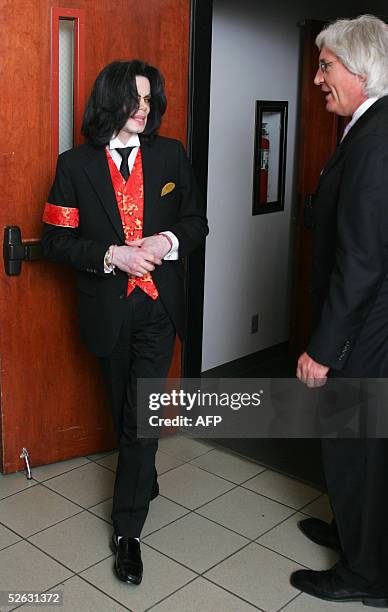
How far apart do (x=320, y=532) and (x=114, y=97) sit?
1668mm

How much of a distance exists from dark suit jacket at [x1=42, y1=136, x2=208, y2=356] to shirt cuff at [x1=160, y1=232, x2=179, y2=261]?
0.02m

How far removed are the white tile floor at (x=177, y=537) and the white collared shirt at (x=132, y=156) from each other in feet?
3.35

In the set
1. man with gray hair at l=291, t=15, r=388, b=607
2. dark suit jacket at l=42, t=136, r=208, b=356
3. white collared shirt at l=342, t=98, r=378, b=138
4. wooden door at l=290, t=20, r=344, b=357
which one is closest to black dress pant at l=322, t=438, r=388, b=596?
man with gray hair at l=291, t=15, r=388, b=607

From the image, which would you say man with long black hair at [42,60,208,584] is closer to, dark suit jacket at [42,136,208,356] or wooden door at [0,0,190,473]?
dark suit jacket at [42,136,208,356]

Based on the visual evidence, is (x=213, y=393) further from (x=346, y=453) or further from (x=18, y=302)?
(x=346, y=453)

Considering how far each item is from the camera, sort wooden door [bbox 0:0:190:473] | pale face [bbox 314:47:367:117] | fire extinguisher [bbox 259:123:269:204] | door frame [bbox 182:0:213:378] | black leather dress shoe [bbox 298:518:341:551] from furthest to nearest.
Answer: fire extinguisher [bbox 259:123:269:204] < door frame [bbox 182:0:213:378] < wooden door [bbox 0:0:190:473] < black leather dress shoe [bbox 298:518:341:551] < pale face [bbox 314:47:367:117]

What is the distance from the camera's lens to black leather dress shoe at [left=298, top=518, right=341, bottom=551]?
9.01ft

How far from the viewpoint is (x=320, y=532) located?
2.81 meters

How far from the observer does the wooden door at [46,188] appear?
2877 millimetres

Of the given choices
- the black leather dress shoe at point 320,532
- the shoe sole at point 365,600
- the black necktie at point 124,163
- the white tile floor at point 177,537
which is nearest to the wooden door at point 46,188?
the white tile floor at point 177,537

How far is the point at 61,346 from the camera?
3186 mm

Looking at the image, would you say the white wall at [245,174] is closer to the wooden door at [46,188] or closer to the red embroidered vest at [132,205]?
the wooden door at [46,188]

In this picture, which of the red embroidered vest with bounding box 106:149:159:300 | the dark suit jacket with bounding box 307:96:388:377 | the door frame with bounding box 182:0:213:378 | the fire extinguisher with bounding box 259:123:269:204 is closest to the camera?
the dark suit jacket with bounding box 307:96:388:377

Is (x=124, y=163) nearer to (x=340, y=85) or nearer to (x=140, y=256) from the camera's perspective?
(x=140, y=256)
